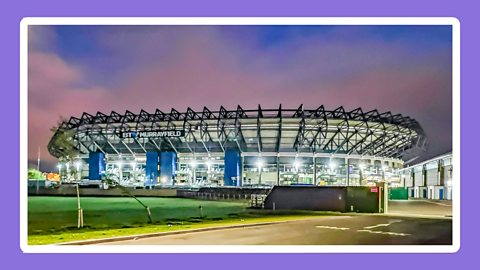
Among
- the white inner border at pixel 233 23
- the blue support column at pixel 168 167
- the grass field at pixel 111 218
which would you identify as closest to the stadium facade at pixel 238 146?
the blue support column at pixel 168 167

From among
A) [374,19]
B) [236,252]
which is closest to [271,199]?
[236,252]

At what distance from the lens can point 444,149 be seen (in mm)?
15438

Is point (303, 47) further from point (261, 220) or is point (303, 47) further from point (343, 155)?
point (343, 155)

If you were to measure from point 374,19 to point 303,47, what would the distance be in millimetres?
1916

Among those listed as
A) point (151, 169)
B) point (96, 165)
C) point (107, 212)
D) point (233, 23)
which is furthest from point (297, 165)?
point (233, 23)

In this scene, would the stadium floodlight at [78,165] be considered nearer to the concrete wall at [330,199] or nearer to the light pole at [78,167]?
the light pole at [78,167]

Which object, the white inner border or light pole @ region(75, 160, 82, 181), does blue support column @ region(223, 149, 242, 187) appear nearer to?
light pole @ region(75, 160, 82, 181)

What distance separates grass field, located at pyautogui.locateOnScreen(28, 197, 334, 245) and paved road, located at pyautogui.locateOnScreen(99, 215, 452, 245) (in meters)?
1.11

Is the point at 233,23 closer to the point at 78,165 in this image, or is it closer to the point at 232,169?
the point at 78,165

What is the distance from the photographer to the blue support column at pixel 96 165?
818 inches

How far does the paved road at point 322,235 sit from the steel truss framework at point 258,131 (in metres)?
2.93

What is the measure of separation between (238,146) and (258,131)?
3362 millimetres

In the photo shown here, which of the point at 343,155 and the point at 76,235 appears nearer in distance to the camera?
the point at 76,235

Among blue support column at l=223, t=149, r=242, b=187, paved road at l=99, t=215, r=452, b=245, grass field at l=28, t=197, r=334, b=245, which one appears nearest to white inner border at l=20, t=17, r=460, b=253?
paved road at l=99, t=215, r=452, b=245
